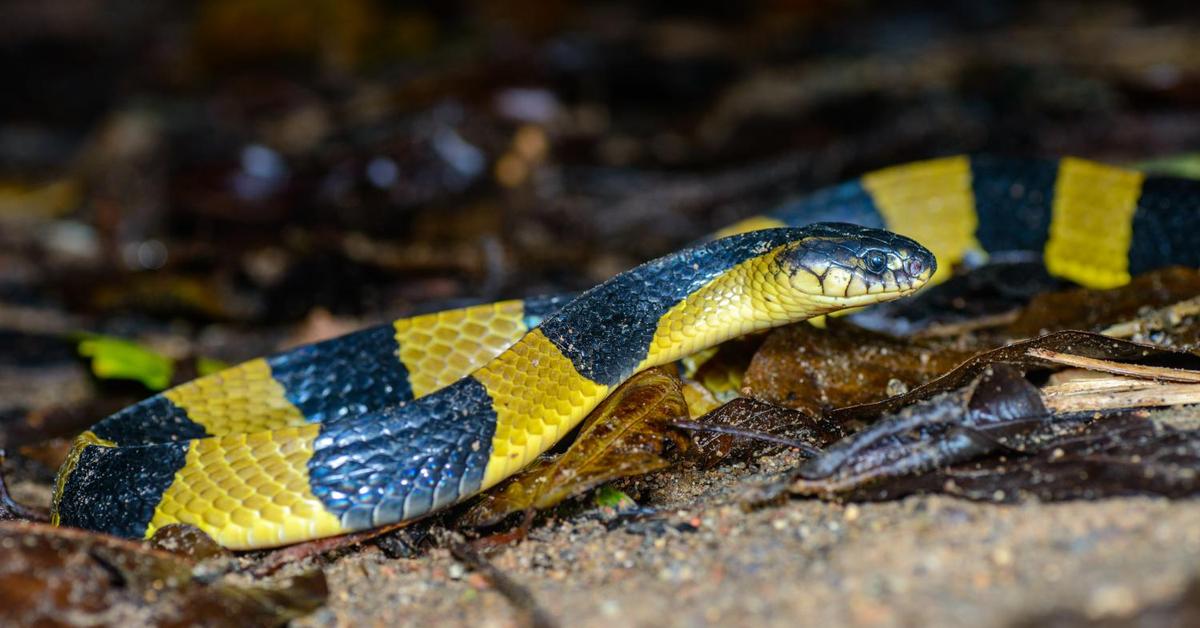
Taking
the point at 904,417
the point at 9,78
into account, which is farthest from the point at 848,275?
the point at 9,78

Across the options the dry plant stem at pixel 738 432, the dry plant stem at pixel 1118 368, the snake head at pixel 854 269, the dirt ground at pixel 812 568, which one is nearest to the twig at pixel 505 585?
the dirt ground at pixel 812 568

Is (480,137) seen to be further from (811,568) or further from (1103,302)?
(811,568)

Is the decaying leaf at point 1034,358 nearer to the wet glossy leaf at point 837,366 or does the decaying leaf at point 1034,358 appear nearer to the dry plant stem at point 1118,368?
the dry plant stem at point 1118,368

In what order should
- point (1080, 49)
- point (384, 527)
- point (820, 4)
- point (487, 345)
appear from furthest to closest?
point (820, 4) → point (1080, 49) → point (487, 345) → point (384, 527)

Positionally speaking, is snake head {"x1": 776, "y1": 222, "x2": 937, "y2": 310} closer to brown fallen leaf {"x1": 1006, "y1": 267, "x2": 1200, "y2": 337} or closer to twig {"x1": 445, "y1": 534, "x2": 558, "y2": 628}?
brown fallen leaf {"x1": 1006, "y1": 267, "x2": 1200, "y2": 337}

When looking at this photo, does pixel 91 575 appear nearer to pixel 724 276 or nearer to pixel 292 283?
pixel 724 276
